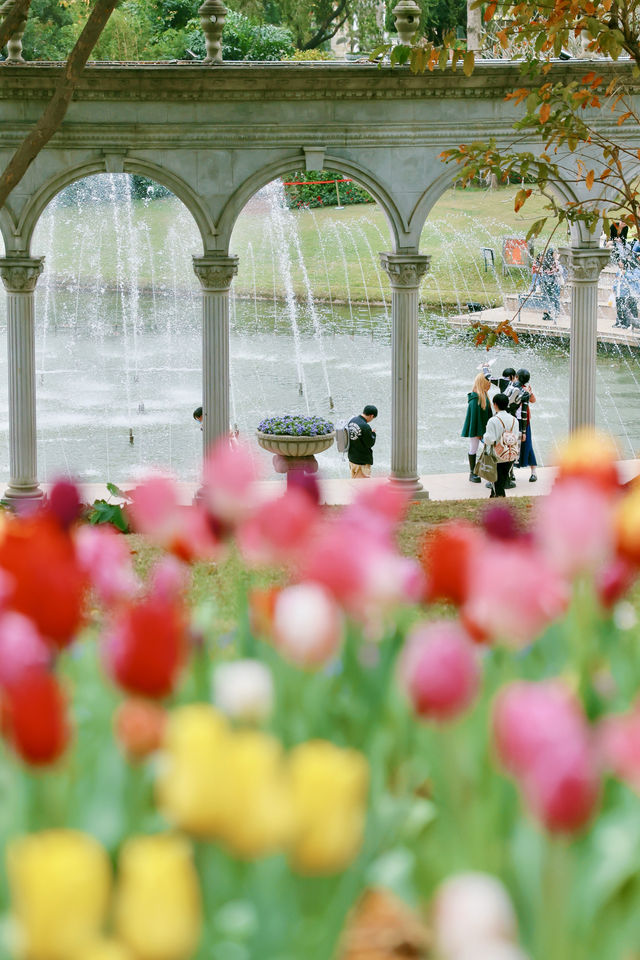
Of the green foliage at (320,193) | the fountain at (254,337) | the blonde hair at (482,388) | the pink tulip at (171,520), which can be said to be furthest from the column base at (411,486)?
the green foliage at (320,193)

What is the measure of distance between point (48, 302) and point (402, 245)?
84.6 ft

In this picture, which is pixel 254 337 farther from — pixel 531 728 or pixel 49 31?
pixel 531 728

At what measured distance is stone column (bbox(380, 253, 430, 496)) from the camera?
49.4ft

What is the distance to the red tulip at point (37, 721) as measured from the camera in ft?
5.73

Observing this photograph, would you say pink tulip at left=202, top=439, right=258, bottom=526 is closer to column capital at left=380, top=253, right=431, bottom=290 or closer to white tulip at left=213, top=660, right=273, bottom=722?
white tulip at left=213, top=660, right=273, bottom=722

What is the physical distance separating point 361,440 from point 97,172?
4.00 metres

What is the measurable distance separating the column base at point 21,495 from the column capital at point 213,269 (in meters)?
2.83

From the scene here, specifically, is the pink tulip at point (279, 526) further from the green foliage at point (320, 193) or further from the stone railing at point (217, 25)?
the green foliage at point (320, 193)

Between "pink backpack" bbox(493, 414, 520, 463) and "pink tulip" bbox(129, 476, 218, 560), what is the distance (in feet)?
38.1

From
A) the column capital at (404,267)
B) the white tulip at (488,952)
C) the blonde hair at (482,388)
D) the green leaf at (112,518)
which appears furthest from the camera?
the blonde hair at (482,388)

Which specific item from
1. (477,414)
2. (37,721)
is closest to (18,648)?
(37,721)

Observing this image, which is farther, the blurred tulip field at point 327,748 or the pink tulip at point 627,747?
the pink tulip at point 627,747

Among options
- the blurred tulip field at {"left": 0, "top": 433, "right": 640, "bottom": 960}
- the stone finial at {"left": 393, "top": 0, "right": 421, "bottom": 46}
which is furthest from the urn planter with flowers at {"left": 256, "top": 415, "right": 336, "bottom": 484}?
the blurred tulip field at {"left": 0, "top": 433, "right": 640, "bottom": 960}

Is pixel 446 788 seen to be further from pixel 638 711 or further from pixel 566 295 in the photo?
pixel 566 295
